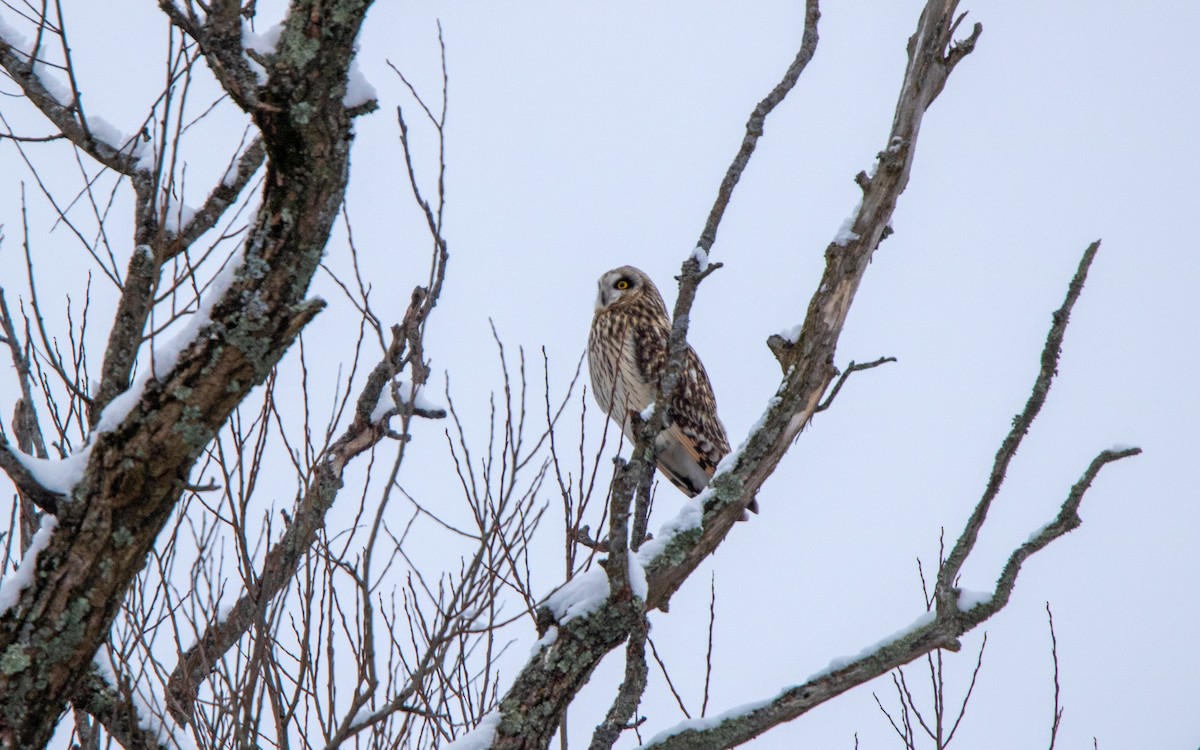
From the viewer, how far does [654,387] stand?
593cm

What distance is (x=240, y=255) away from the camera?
2.15 meters

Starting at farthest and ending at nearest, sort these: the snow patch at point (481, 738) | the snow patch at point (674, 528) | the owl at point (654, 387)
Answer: the owl at point (654, 387) → the snow patch at point (674, 528) → the snow patch at point (481, 738)

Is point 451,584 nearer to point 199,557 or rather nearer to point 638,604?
point 199,557

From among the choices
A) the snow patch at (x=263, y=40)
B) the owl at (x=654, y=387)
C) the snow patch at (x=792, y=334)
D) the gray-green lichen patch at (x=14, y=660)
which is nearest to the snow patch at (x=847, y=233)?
the snow patch at (x=792, y=334)

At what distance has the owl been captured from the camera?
610 centimetres

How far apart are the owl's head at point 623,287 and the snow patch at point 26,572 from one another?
499 cm

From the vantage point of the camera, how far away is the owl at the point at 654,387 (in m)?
6.10

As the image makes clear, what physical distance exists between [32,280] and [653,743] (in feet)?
6.04

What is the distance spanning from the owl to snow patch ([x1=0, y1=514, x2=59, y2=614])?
3.88 m

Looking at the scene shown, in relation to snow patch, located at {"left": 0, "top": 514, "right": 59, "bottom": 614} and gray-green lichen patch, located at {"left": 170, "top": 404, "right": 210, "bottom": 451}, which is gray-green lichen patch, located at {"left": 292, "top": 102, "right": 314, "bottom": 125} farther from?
snow patch, located at {"left": 0, "top": 514, "right": 59, "bottom": 614}

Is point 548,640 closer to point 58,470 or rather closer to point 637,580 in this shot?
point 637,580

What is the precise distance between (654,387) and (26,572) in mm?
4086

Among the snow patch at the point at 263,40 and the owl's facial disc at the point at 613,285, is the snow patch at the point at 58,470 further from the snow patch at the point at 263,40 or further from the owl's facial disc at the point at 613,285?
the owl's facial disc at the point at 613,285

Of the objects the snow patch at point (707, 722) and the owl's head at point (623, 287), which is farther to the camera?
the owl's head at point (623, 287)
